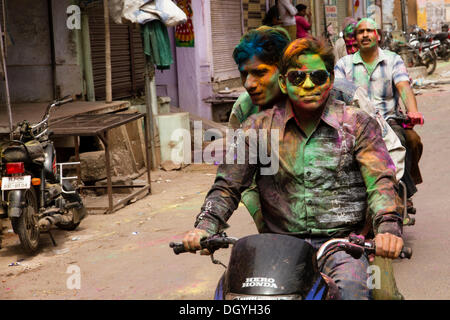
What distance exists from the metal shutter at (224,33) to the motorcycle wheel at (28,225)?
899 cm

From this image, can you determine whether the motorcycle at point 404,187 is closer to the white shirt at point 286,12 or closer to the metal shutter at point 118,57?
the metal shutter at point 118,57

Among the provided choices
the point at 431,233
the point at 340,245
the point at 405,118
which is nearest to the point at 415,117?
the point at 405,118

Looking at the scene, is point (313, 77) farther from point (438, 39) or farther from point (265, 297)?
point (438, 39)

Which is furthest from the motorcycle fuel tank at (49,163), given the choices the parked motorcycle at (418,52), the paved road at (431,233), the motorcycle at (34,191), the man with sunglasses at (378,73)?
the parked motorcycle at (418,52)

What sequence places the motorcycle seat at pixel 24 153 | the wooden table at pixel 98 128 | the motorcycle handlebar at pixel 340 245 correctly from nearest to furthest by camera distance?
the motorcycle handlebar at pixel 340 245 < the motorcycle seat at pixel 24 153 < the wooden table at pixel 98 128

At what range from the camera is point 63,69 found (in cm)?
1134

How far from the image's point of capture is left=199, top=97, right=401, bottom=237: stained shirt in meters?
3.39

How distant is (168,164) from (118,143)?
1.06 m

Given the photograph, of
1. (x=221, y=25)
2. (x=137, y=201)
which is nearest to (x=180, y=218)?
(x=137, y=201)

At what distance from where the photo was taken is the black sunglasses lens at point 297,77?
3389 mm

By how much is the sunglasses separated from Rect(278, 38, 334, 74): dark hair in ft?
0.16

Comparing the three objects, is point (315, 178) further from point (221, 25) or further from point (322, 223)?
point (221, 25)

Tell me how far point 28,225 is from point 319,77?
4.22m

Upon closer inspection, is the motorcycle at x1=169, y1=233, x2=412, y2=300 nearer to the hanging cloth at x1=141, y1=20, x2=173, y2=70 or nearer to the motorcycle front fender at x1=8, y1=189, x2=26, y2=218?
the motorcycle front fender at x1=8, y1=189, x2=26, y2=218
